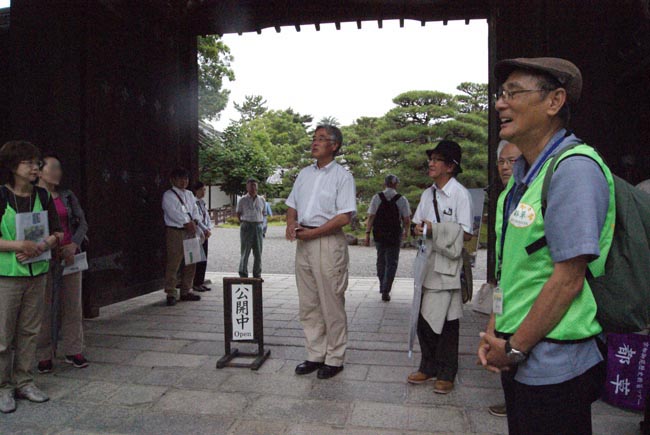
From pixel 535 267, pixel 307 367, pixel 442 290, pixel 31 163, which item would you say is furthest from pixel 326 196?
pixel 535 267

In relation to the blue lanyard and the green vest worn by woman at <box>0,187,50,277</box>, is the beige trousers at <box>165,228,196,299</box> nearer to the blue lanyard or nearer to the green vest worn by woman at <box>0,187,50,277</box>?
the green vest worn by woman at <box>0,187,50,277</box>

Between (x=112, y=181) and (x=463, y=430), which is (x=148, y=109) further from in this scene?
(x=463, y=430)

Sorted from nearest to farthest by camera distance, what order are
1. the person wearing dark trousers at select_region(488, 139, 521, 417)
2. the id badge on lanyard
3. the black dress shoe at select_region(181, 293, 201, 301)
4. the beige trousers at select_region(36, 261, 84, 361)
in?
the id badge on lanyard → the person wearing dark trousers at select_region(488, 139, 521, 417) → the beige trousers at select_region(36, 261, 84, 361) → the black dress shoe at select_region(181, 293, 201, 301)

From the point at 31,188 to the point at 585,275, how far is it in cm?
366

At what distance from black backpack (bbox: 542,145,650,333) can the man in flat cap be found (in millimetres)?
23

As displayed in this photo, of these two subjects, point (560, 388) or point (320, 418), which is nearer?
point (560, 388)

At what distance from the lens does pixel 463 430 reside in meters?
2.97

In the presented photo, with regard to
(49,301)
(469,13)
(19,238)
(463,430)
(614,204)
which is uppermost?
(469,13)

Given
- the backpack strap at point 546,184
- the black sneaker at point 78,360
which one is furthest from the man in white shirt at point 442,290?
the black sneaker at point 78,360

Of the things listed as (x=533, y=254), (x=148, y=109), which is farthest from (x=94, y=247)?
(x=533, y=254)

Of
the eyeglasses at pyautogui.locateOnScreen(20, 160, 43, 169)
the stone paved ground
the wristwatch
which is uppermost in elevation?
Result: the eyeglasses at pyautogui.locateOnScreen(20, 160, 43, 169)

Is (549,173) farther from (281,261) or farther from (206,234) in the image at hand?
(281,261)

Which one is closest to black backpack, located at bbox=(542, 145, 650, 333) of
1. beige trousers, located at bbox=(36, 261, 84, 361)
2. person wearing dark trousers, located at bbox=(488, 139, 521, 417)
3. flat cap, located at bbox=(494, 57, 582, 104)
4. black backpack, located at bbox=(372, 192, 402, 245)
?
flat cap, located at bbox=(494, 57, 582, 104)

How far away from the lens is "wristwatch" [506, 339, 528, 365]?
56.1 inches
